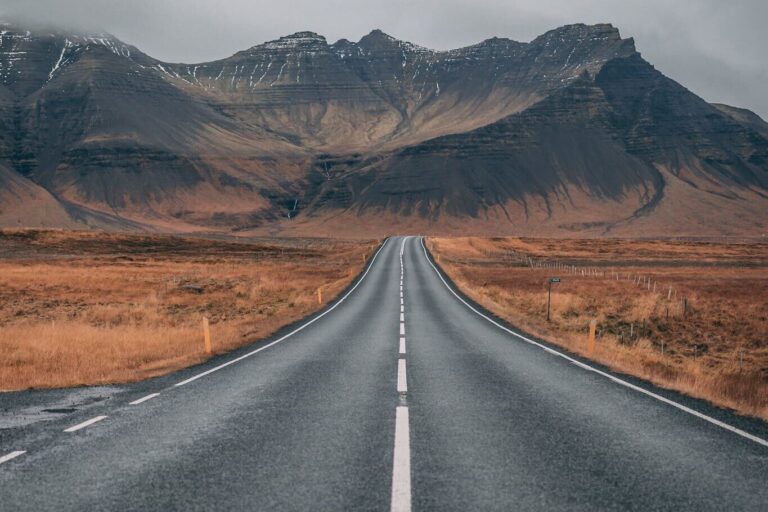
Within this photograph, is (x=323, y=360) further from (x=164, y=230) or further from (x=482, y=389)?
(x=164, y=230)

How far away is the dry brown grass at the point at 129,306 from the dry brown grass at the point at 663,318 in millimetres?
10153

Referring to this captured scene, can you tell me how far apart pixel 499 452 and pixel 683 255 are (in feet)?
274

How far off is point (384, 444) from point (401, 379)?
4252mm

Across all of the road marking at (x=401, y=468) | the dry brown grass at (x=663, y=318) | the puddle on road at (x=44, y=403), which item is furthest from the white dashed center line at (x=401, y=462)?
the dry brown grass at (x=663, y=318)

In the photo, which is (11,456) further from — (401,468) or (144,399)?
(401,468)

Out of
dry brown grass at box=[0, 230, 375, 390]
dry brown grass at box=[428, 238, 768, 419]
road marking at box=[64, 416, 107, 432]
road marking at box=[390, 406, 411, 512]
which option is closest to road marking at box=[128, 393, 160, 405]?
road marking at box=[64, 416, 107, 432]

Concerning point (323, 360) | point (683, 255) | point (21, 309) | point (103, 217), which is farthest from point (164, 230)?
point (323, 360)

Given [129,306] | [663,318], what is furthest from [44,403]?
[663,318]

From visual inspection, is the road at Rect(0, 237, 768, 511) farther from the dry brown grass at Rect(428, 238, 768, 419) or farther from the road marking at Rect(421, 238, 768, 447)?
the dry brown grass at Rect(428, 238, 768, 419)

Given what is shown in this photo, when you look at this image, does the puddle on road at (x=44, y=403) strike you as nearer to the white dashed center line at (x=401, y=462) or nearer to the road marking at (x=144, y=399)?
the road marking at (x=144, y=399)

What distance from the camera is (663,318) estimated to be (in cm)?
2802

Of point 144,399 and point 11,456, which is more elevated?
point 11,456

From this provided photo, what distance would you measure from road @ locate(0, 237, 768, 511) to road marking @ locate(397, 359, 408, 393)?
9 centimetres

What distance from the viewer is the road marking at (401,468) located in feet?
18.0
